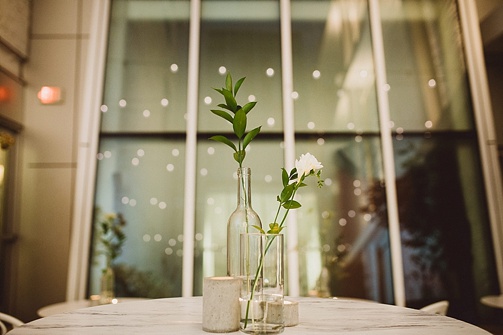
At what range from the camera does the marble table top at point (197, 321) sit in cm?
90

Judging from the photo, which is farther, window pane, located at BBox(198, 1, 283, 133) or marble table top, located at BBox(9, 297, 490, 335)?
window pane, located at BBox(198, 1, 283, 133)

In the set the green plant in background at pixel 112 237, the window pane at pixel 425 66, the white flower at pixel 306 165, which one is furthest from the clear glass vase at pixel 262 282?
the window pane at pixel 425 66

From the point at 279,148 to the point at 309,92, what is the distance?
0.50 m

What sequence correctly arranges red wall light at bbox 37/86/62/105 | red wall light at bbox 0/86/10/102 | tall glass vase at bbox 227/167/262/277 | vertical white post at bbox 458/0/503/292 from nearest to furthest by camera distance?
tall glass vase at bbox 227/167/262/277, vertical white post at bbox 458/0/503/292, red wall light at bbox 0/86/10/102, red wall light at bbox 37/86/62/105

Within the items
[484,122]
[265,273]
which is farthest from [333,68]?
[265,273]

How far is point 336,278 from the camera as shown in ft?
9.19

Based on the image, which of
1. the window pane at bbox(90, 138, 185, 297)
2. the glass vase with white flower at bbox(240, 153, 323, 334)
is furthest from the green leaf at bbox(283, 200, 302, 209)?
the window pane at bbox(90, 138, 185, 297)

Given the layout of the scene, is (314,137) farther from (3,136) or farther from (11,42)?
(11,42)

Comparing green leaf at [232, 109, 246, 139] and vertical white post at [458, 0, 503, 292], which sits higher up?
vertical white post at [458, 0, 503, 292]

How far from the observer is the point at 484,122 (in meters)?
3.00

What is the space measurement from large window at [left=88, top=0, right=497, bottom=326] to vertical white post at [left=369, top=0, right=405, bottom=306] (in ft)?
0.07

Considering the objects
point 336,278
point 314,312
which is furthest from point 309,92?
point 314,312

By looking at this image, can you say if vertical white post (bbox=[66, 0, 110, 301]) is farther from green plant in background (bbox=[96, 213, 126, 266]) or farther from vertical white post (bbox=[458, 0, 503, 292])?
vertical white post (bbox=[458, 0, 503, 292])

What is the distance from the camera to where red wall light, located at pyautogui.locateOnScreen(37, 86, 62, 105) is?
10.9 feet
